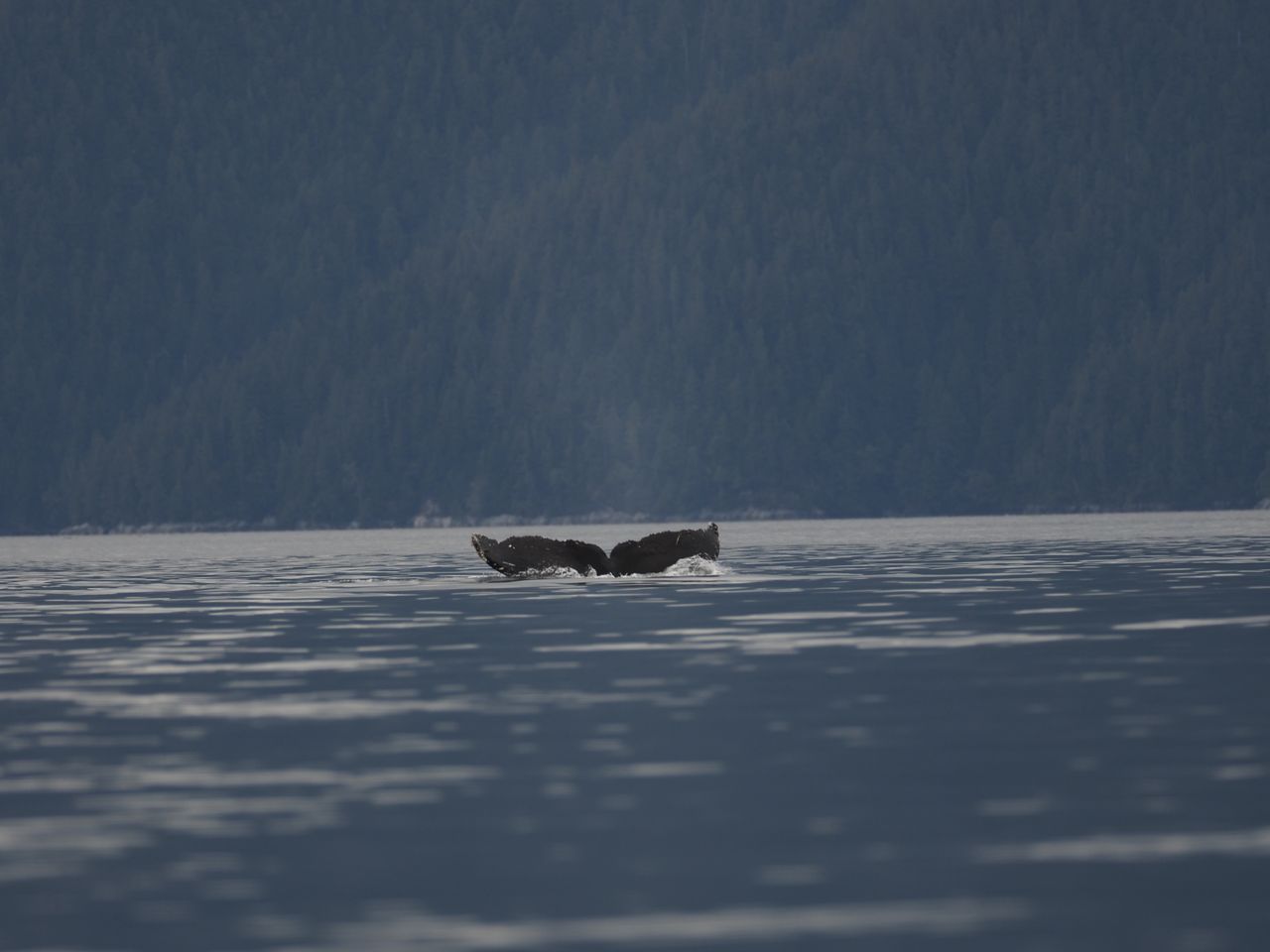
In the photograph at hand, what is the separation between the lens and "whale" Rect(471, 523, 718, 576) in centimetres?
7156

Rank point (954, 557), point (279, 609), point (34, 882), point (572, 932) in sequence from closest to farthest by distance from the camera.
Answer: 1. point (572, 932)
2. point (34, 882)
3. point (279, 609)
4. point (954, 557)

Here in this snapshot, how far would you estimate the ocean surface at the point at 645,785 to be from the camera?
17172 mm

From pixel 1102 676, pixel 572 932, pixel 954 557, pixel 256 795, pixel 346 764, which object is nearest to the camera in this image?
pixel 572 932

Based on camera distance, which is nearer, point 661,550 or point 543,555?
point 661,550

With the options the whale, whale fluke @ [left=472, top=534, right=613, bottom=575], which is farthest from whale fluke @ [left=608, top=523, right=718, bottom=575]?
whale fluke @ [left=472, top=534, right=613, bottom=575]

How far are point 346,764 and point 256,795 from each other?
7.70 feet

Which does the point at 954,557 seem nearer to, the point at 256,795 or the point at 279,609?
the point at 279,609

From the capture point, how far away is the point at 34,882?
18469mm

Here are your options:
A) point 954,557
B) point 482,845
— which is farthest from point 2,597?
point 482,845

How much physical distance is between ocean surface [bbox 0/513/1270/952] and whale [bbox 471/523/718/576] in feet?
79.2

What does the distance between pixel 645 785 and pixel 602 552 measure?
4939 centimetres

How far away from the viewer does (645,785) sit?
2312 centimetres

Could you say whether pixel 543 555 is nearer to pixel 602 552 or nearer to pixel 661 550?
pixel 602 552

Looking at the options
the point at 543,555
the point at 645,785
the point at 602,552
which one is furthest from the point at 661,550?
the point at 645,785
